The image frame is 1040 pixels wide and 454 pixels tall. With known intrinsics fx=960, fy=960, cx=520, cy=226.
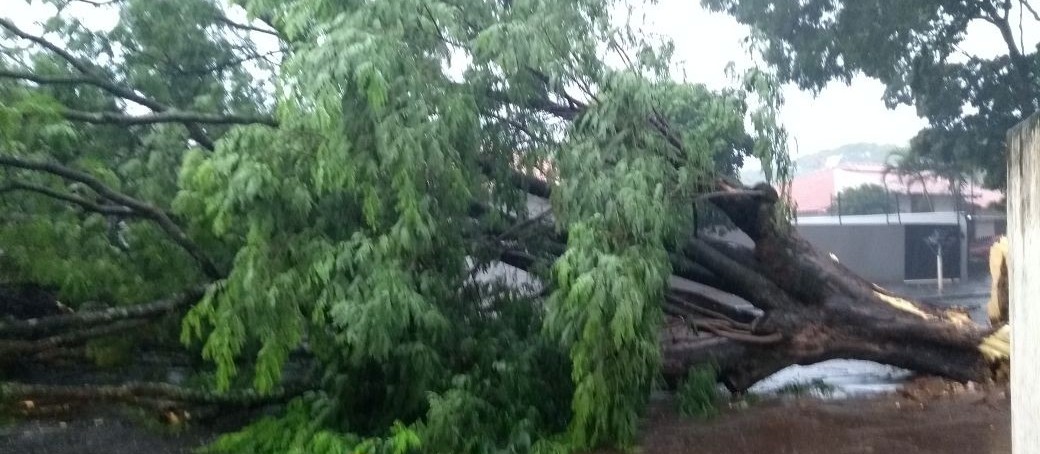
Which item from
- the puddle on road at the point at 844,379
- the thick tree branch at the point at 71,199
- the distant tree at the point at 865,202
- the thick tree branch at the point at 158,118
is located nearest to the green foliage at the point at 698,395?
the puddle on road at the point at 844,379

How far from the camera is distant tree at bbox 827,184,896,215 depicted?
14.1m

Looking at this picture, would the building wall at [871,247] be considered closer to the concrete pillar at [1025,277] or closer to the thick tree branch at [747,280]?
the thick tree branch at [747,280]

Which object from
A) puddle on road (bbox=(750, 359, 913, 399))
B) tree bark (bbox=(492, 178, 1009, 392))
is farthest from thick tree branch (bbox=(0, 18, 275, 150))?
puddle on road (bbox=(750, 359, 913, 399))

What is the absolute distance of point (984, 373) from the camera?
8328mm

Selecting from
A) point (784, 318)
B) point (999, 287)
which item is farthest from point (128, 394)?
point (999, 287)

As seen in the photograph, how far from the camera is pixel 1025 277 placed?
429cm

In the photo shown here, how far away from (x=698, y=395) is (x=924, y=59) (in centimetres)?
662

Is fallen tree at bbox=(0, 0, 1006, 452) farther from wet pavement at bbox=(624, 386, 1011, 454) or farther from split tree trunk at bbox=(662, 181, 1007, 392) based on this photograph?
wet pavement at bbox=(624, 386, 1011, 454)

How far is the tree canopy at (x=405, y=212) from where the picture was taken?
610 cm

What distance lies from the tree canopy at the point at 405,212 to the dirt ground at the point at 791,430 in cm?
52

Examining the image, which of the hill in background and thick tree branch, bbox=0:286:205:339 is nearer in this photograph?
thick tree branch, bbox=0:286:205:339

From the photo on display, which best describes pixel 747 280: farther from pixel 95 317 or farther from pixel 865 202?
pixel 865 202

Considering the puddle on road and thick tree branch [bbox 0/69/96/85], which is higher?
thick tree branch [bbox 0/69/96/85]

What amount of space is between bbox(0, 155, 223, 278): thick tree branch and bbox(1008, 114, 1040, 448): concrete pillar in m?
5.67
